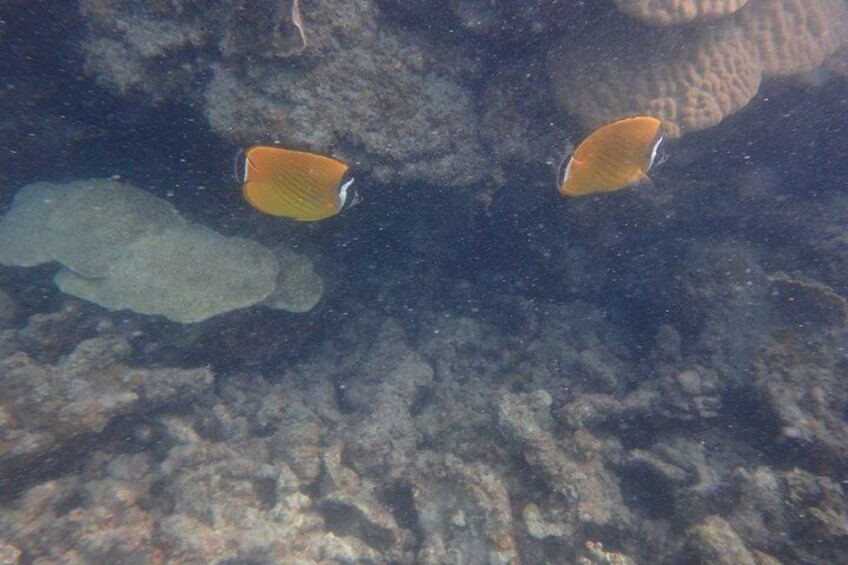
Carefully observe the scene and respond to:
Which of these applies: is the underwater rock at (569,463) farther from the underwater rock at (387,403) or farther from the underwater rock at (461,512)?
the underwater rock at (387,403)

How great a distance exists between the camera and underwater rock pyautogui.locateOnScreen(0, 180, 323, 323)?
484 cm

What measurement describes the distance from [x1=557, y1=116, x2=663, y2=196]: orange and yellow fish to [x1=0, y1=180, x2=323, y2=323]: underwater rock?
3324 millimetres

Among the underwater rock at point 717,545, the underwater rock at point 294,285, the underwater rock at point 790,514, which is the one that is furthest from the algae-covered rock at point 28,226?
the underwater rock at point 790,514

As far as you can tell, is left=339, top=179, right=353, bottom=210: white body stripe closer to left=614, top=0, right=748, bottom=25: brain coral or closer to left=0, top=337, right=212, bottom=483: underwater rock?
left=0, top=337, right=212, bottom=483: underwater rock

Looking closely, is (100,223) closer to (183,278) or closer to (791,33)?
(183,278)

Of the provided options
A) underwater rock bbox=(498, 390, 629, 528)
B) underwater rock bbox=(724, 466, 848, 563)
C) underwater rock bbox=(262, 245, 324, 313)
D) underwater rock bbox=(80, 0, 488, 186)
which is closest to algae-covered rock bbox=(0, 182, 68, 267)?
underwater rock bbox=(80, 0, 488, 186)

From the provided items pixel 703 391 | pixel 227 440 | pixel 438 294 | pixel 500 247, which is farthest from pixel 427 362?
pixel 703 391

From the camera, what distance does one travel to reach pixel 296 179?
10.6 ft

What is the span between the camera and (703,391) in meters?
4.92

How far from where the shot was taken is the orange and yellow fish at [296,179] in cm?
316

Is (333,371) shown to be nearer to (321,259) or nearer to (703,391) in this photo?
(321,259)

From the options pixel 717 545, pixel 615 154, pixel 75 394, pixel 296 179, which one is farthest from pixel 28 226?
pixel 717 545

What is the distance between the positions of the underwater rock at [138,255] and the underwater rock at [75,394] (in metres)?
0.58

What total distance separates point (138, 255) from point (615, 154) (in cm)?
477
